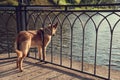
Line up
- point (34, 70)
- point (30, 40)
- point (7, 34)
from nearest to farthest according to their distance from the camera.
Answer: point (34, 70), point (30, 40), point (7, 34)

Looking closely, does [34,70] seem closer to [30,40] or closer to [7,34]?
[30,40]

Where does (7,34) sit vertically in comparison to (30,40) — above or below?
above

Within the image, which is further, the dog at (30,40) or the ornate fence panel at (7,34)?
the ornate fence panel at (7,34)

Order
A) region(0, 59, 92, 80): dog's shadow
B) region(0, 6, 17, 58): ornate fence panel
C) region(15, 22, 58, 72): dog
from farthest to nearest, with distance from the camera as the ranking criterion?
1. region(0, 6, 17, 58): ornate fence panel
2. region(15, 22, 58, 72): dog
3. region(0, 59, 92, 80): dog's shadow

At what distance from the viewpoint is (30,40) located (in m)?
6.27

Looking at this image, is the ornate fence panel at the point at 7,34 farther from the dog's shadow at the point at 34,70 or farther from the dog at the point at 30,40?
the dog's shadow at the point at 34,70

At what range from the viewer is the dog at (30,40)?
239 inches

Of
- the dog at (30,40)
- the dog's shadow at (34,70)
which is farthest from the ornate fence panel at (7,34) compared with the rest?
the dog's shadow at (34,70)

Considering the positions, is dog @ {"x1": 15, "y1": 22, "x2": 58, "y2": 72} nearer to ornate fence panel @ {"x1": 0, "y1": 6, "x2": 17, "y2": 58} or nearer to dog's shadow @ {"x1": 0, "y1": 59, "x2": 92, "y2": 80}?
dog's shadow @ {"x1": 0, "y1": 59, "x2": 92, "y2": 80}

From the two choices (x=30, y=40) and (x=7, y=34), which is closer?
(x=30, y=40)

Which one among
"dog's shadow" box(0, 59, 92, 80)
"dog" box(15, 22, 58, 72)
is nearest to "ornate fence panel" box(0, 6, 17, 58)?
"dog" box(15, 22, 58, 72)

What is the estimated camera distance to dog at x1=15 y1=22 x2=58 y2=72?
6.07 meters

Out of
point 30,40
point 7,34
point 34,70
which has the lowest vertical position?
point 34,70

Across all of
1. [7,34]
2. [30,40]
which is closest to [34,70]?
[30,40]
